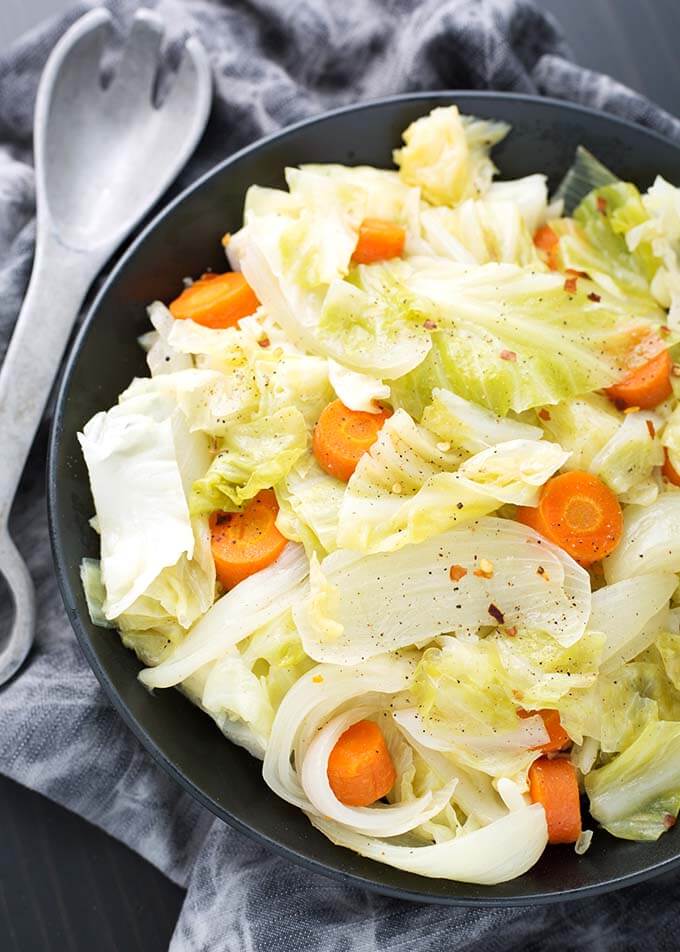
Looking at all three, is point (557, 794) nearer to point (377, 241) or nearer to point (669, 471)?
point (669, 471)

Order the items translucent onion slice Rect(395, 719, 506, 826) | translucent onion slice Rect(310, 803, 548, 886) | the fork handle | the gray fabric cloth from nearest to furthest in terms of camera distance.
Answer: translucent onion slice Rect(310, 803, 548, 886)
translucent onion slice Rect(395, 719, 506, 826)
the gray fabric cloth
the fork handle

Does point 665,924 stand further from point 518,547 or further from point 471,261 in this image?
point 471,261

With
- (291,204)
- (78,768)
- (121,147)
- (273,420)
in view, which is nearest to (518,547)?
(273,420)

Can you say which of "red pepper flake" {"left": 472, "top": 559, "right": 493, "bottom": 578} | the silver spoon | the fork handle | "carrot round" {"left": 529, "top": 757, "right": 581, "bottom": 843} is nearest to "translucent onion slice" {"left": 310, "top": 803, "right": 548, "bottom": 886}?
"carrot round" {"left": 529, "top": 757, "right": 581, "bottom": 843}

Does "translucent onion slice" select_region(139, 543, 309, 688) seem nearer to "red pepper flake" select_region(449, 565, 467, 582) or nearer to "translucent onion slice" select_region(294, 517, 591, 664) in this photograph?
"translucent onion slice" select_region(294, 517, 591, 664)

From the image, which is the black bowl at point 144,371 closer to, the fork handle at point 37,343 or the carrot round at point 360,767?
the carrot round at point 360,767

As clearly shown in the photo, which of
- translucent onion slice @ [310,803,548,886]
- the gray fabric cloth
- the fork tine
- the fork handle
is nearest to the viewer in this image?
translucent onion slice @ [310,803,548,886]

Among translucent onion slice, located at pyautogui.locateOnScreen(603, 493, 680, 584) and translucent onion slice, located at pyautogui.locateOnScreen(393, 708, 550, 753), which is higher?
translucent onion slice, located at pyautogui.locateOnScreen(603, 493, 680, 584)

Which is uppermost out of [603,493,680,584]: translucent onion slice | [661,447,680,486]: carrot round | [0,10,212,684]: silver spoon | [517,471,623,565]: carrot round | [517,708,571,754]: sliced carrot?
[0,10,212,684]: silver spoon
